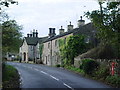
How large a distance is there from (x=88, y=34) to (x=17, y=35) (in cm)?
3084

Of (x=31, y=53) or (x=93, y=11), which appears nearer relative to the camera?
(x=93, y=11)

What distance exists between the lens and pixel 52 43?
62.5 metres

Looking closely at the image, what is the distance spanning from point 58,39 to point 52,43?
505cm

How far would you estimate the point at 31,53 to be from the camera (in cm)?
8838

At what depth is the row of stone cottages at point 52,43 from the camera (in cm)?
5034

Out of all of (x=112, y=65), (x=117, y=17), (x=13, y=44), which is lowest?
(x=112, y=65)

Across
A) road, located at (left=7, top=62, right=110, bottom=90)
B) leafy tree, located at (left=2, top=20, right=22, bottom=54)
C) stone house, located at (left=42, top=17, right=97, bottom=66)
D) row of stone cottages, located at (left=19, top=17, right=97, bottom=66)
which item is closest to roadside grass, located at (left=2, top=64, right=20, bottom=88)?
road, located at (left=7, top=62, right=110, bottom=90)

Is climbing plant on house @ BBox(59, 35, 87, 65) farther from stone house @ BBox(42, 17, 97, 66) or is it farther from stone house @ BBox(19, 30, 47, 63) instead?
stone house @ BBox(19, 30, 47, 63)

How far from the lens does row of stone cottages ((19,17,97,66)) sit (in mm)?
50344

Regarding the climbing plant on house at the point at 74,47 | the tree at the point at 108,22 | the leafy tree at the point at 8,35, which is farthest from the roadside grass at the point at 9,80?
the climbing plant on house at the point at 74,47

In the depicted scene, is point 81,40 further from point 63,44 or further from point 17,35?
point 17,35

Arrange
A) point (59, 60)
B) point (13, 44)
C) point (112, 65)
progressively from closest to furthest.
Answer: point (13, 44)
point (112, 65)
point (59, 60)

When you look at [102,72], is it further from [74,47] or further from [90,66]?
[74,47]

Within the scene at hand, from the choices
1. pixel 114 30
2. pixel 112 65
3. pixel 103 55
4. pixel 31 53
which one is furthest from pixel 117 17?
pixel 31 53
